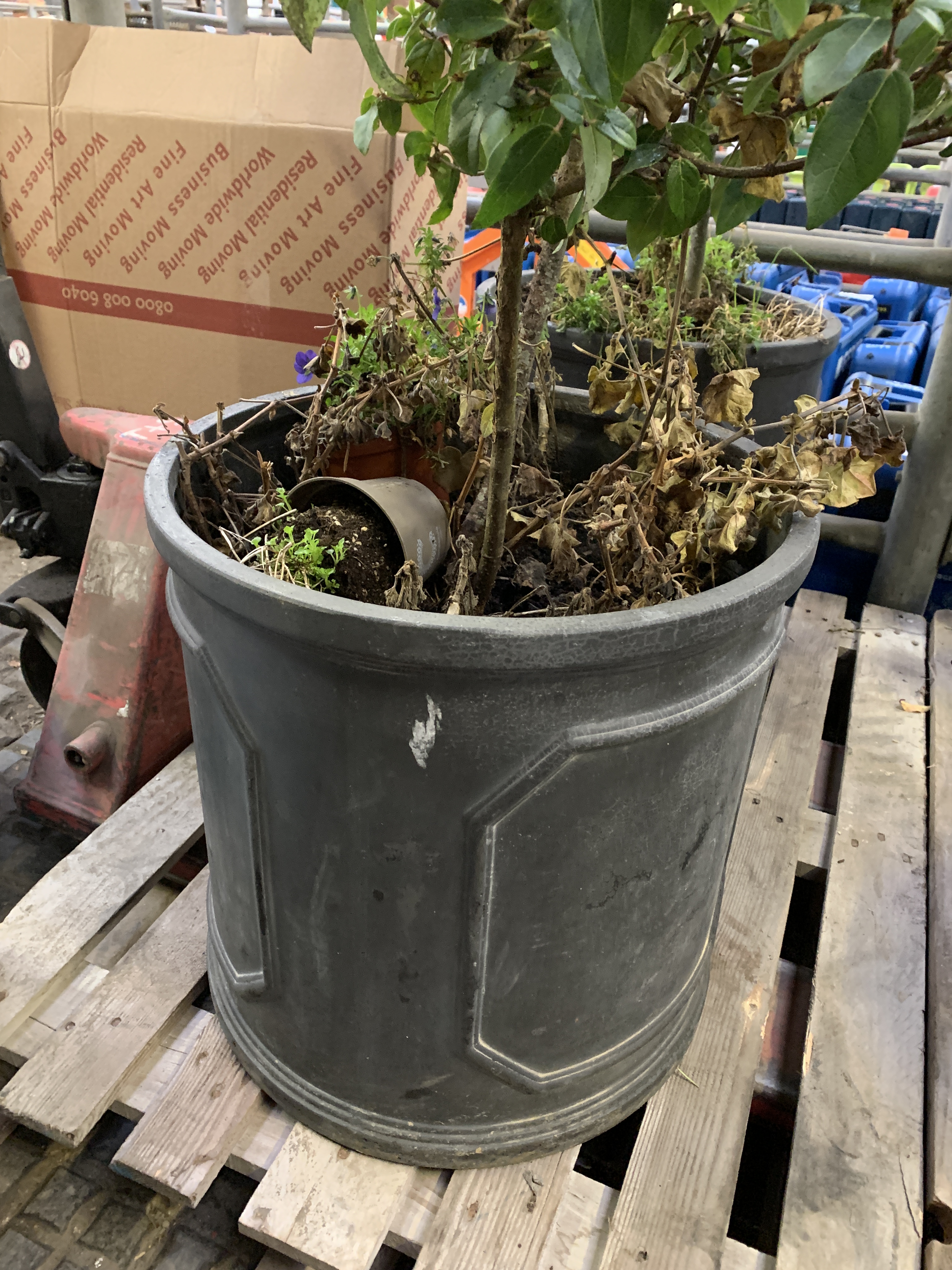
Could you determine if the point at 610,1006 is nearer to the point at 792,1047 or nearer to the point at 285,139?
the point at 792,1047

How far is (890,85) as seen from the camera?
490 millimetres

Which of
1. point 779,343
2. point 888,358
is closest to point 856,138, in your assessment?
point 779,343

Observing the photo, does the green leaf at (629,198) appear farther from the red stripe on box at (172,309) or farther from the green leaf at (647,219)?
the red stripe on box at (172,309)

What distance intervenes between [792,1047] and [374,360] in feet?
3.55

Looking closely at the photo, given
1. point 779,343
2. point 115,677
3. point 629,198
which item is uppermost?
point 629,198

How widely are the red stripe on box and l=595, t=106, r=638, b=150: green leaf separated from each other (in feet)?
4.20

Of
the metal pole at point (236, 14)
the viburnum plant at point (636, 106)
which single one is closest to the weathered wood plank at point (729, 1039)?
the viburnum plant at point (636, 106)

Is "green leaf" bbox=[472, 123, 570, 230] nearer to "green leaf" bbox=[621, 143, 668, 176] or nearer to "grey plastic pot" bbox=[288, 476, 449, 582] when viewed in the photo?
"green leaf" bbox=[621, 143, 668, 176]

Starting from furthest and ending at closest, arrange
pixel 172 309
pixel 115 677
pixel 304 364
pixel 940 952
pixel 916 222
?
pixel 916 222
pixel 172 309
pixel 115 677
pixel 940 952
pixel 304 364

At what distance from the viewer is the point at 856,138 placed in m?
0.51

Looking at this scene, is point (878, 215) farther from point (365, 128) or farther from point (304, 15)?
point (304, 15)

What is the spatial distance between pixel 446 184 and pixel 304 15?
377 millimetres

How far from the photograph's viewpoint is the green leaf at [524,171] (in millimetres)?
583

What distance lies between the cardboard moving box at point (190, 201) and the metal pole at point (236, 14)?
203 centimetres
